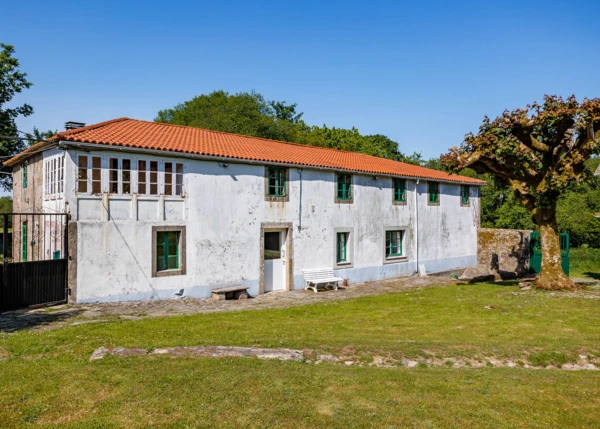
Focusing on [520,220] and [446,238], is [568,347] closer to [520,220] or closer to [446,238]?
[446,238]

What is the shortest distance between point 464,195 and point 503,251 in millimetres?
4256

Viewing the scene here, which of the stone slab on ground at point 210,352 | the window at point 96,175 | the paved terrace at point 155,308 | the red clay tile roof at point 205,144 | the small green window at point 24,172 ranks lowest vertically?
the paved terrace at point 155,308

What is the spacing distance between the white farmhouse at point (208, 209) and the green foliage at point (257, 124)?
77.5 ft

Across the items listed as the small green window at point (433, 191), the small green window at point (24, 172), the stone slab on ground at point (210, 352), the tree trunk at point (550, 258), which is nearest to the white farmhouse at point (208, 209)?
the small green window at point (24, 172)

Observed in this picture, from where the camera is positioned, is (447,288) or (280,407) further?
(447,288)

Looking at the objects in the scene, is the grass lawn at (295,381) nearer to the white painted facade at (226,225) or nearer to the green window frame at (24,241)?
the white painted facade at (226,225)

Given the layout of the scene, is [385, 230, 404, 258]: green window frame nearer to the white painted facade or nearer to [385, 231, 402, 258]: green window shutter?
[385, 231, 402, 258]: green window shutter

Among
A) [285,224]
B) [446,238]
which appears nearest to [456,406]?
[285,224]

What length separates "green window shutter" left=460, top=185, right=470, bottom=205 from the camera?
2747 cm

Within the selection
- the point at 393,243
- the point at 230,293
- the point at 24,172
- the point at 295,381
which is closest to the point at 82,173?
the point at 230,293

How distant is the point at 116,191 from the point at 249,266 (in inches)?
227

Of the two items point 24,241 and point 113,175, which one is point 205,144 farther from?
point 24,241

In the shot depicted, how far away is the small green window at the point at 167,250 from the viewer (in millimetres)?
15203

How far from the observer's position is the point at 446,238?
26.1 meters
